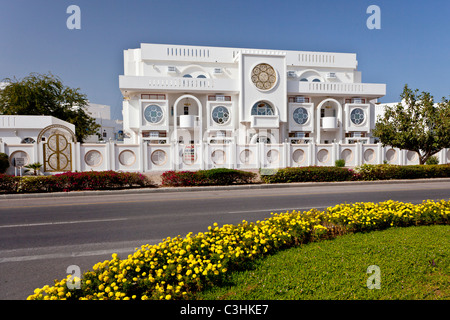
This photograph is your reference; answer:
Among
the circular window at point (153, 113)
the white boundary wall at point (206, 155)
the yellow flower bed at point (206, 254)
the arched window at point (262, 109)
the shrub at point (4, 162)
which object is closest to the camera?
the yellow flower bed at point (206, 254)

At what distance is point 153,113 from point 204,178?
16.9 meters

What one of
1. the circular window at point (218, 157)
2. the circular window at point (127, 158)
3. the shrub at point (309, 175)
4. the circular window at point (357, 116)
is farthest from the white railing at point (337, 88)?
the circular window at point (127, 158)

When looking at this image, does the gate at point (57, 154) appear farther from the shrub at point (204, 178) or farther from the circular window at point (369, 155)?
the circular window at point (369, 155)

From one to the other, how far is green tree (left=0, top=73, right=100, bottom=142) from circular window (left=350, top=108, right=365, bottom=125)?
107ft

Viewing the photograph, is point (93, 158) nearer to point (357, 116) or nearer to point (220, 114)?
point (220, 114)

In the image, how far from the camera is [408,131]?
58.5 ft

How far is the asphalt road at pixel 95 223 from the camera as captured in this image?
4652 mm

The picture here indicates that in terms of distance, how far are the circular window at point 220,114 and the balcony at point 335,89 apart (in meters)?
7.27

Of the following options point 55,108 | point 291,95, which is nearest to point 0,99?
point 55,108

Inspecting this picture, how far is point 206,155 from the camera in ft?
68.0

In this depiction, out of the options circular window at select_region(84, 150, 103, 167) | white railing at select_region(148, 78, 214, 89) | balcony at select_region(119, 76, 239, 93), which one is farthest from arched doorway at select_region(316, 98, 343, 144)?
circular window at select_region(84, 150, 103, 167)

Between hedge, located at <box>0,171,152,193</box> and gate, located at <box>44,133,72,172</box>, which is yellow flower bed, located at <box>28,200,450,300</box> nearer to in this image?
hedge, located at <box>0,171,152,193</box>
